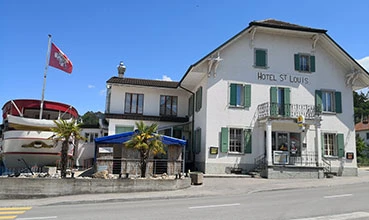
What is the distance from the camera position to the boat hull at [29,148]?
1981 centimetres

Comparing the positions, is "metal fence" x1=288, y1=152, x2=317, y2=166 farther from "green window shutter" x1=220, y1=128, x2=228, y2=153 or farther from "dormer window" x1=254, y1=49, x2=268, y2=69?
"dormer window" x1=254, y1=49, x2=268, y2=69

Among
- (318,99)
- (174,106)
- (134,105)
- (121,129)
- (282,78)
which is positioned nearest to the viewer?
(282,78)

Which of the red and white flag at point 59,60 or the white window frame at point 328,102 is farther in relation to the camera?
the white window frame at point 328,102

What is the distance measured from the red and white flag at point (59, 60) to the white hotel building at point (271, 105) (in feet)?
10.7

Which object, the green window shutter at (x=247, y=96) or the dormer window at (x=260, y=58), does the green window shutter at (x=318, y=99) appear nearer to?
the dormer window at (x=260, y=58)

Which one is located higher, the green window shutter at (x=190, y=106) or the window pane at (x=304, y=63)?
the window pane at (x=304, y=63)

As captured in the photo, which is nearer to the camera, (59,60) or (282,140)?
(282,140)

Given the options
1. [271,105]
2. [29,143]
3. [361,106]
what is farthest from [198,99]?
[361,106]

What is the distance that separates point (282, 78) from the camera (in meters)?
22.5

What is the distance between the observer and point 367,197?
11.2 m

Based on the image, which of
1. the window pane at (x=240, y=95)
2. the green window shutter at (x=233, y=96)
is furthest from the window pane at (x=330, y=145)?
the green window shutter at (x=233, y=96)

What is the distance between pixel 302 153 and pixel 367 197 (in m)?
10.5

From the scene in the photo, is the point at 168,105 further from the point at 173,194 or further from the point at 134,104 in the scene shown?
the point at 173,194

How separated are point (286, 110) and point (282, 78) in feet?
7.90
